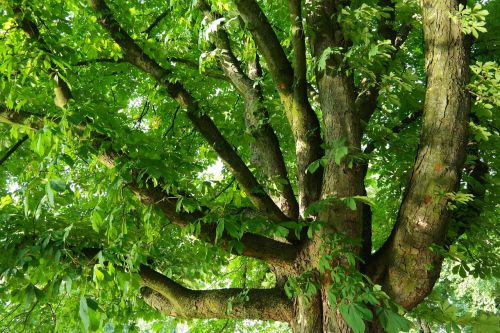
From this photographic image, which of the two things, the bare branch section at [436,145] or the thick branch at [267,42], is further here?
the thick branch at [267,42]

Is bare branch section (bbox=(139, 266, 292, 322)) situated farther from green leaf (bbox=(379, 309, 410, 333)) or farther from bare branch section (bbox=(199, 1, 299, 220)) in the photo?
green leaf (bbox=(379, 309, 410, 333))

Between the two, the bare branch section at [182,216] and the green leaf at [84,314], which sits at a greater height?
the bare branch section at [182,216]

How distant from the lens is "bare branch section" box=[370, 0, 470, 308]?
104 inches

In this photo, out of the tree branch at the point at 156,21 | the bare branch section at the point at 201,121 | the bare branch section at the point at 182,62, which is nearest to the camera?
the bare branch section at the point at 201,121

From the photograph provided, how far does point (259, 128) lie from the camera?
3.94m

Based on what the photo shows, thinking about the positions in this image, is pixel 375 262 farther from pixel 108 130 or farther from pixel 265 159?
pixel 108 130

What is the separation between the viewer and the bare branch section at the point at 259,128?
3625 millimetres

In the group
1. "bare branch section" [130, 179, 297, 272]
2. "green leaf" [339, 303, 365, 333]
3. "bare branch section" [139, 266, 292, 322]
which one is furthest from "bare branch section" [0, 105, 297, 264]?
"green leaf" [339, 303, 365, 333]

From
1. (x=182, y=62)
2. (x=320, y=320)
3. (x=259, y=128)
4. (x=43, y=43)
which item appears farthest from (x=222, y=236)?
(x=182, y=62)

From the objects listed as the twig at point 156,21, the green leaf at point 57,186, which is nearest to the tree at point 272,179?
the green leaf at point 57,186

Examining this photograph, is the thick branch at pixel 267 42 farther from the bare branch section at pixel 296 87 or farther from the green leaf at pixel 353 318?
the green leaf at pixel 353 318

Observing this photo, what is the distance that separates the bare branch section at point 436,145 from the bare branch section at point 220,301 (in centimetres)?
105

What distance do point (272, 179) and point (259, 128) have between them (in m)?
0.71

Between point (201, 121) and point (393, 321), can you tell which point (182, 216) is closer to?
point (201, 121)
